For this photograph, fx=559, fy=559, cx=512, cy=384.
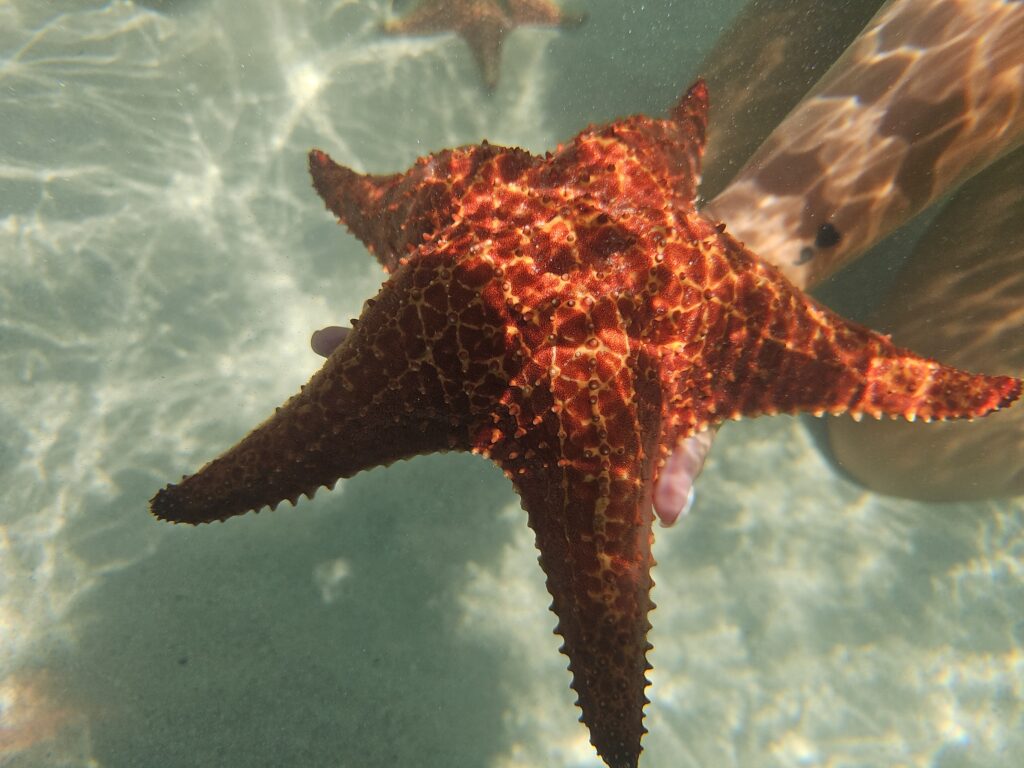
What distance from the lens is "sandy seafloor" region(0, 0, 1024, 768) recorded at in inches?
225

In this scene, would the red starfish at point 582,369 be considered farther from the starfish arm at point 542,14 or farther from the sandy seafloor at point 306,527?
the starfish arm at point 542,14

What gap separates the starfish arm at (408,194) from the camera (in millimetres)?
2932

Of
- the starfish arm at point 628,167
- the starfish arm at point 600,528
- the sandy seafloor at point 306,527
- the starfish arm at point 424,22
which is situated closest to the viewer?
the starfish arm at point 600,528

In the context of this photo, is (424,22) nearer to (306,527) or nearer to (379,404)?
(306,527)

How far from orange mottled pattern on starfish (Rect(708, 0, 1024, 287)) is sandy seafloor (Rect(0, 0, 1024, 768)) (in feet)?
12.0

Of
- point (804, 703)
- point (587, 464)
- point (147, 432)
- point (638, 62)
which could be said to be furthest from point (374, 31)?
point (804, 703)

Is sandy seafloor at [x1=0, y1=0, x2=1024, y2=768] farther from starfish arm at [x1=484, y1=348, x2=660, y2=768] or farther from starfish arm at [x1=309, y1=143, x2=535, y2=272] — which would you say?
starfish arm at [x1=484, y1=348, x2=660, y2=768]

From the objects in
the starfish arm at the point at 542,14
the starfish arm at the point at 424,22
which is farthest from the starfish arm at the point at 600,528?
the starfish arm at the point at 542,14

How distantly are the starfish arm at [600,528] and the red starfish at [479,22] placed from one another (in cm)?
687

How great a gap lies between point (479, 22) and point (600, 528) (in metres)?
7.86

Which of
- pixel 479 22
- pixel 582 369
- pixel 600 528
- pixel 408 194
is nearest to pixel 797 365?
pixel 582 369

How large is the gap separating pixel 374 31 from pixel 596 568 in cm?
853

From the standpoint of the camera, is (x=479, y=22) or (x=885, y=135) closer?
(x=885, y=135)

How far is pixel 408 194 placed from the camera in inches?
126
